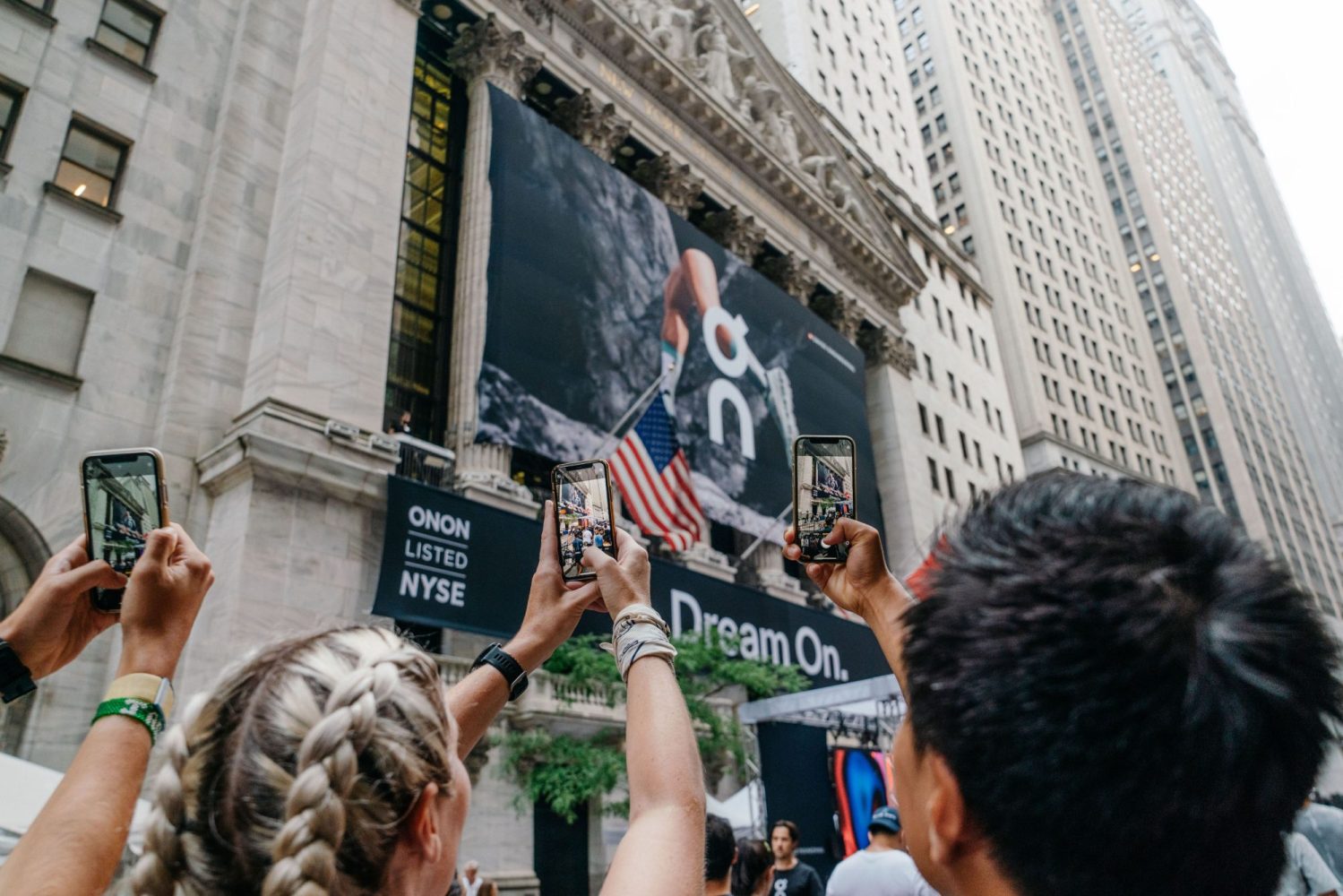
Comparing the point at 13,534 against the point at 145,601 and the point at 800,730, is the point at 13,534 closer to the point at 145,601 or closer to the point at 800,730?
the point at 145,601

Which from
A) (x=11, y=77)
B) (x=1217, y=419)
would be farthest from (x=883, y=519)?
(x=1217, y=419)

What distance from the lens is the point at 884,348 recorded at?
3738cm

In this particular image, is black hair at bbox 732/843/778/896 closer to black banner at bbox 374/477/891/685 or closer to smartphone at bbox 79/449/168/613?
smartphone at bbox 79/449/168/613


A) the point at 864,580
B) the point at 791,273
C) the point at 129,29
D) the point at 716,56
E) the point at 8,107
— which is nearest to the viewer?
the point at 864,580

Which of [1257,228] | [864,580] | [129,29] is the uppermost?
[1257,228]

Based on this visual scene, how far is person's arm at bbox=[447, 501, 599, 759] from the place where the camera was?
2.25 m

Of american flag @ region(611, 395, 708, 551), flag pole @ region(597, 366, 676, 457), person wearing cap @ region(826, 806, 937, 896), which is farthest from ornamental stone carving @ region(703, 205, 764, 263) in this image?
person wearing cap @ region(826, 806, 937, 896)

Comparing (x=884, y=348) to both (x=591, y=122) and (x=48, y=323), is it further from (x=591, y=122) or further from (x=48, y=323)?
(x=48, y=323)

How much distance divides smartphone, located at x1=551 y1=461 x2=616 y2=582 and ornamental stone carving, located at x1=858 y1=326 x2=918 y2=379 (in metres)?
35.7

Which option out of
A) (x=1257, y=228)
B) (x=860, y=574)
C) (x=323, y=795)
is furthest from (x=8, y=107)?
(x=1257, y=228)

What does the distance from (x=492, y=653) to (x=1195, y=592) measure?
1717 millimetres

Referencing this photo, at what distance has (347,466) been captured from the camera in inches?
599

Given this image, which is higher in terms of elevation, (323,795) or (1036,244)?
(1036,244)

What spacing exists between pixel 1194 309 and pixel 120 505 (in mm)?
95447
